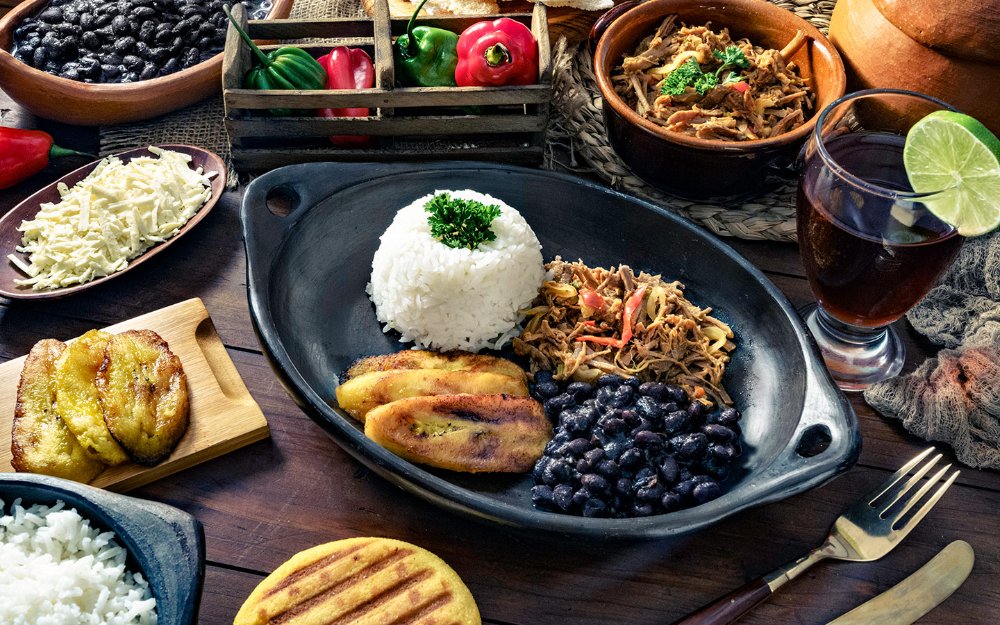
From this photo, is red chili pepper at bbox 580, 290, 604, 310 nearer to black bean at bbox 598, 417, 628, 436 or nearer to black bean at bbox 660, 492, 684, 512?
black bean at bbox 598, 417, 628, 436

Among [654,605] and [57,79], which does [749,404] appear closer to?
[654,605]

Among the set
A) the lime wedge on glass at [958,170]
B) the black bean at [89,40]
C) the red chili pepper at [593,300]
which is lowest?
the red chili pepper at [593,300]

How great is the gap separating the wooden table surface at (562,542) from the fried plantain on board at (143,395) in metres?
0.15

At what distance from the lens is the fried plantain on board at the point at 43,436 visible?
2.43m

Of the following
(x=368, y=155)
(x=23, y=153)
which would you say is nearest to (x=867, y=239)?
(x=368, y=155)

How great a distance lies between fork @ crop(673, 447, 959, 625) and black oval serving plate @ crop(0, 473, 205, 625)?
1.27 metres

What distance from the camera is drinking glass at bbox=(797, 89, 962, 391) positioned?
2.43 m

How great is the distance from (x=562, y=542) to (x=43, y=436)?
1.55 meters

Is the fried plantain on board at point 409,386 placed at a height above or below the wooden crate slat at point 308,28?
below

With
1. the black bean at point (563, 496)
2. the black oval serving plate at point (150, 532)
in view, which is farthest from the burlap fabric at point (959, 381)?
the black oval serving plate at point (150, 532)

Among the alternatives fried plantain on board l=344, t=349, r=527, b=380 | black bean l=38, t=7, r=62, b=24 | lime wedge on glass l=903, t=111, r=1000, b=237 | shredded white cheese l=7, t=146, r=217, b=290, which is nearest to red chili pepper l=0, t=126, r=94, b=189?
shredded white cheese l=7, t=146, r=217, b=290

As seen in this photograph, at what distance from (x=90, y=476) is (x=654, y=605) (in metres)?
1.69

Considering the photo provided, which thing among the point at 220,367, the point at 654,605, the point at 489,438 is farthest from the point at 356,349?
the point at 654,605

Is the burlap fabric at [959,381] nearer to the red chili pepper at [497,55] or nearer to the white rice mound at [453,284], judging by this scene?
the white rice mound at [453,284]
